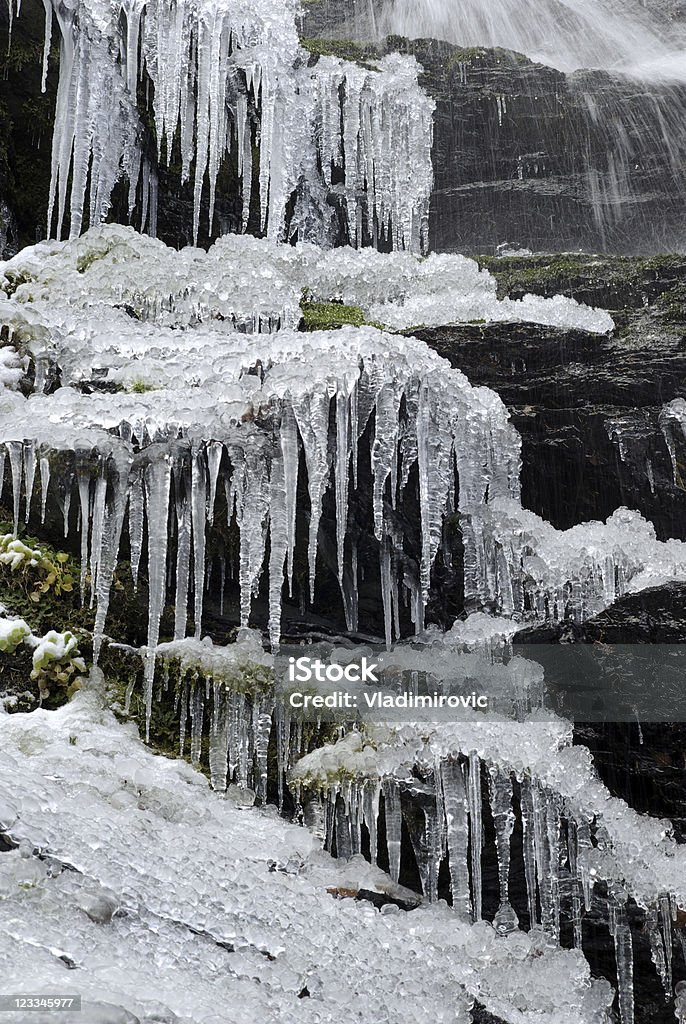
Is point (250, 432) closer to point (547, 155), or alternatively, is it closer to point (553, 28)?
point (547, 155)

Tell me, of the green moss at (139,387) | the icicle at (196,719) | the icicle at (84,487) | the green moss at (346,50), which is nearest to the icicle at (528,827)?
the icicle at (196,719)

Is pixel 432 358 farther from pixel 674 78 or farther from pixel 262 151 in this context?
pixel 674 78

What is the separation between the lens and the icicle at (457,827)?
4.61 meters

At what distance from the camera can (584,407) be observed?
600 centimetres

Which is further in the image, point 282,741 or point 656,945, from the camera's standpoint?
point 282,741

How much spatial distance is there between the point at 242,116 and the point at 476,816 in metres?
5.92

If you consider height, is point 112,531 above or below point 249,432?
below

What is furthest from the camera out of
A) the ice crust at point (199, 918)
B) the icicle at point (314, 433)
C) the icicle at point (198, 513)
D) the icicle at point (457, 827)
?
the icicle at point (198, 513)

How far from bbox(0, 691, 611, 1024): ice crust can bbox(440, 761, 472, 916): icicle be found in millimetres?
126

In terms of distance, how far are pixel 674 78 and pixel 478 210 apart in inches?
103

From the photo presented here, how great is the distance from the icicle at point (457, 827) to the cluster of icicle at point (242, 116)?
4.66m

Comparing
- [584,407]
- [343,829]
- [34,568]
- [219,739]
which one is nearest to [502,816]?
[343,829]

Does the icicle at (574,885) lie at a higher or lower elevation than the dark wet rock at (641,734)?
lower

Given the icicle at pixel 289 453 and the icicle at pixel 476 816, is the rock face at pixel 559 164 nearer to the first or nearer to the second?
the icicle at pixel 289 453
